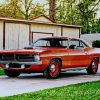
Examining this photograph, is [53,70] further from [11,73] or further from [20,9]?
[20,9]

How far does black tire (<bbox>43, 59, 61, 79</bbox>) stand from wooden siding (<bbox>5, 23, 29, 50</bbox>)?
11612 mm

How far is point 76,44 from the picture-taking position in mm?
16688

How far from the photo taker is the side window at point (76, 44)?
52.3 ft

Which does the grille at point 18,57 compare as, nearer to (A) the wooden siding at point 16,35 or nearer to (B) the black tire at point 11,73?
(B) the black tire at point 11,73

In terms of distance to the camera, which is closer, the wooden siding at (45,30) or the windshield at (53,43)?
the windshield at (53,43)

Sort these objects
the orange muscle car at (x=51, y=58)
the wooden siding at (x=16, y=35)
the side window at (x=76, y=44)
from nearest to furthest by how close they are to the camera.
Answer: the orange muscle car at (x=51, y=58) < the side window at (x=76, y=44) < the wooden siding at (x=16, y=35)

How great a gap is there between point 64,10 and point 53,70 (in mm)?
39150

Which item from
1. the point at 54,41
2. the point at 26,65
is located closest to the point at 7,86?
the point at 26,65

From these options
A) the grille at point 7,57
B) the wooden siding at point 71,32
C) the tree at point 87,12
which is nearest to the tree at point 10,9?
the tree at point 87,12

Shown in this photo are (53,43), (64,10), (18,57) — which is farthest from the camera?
(64,10)

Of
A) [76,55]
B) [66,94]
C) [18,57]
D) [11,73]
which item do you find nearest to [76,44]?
[76,55]

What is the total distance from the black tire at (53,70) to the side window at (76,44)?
1.20m

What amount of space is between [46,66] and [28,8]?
4166cm

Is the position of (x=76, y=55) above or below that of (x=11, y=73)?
above
